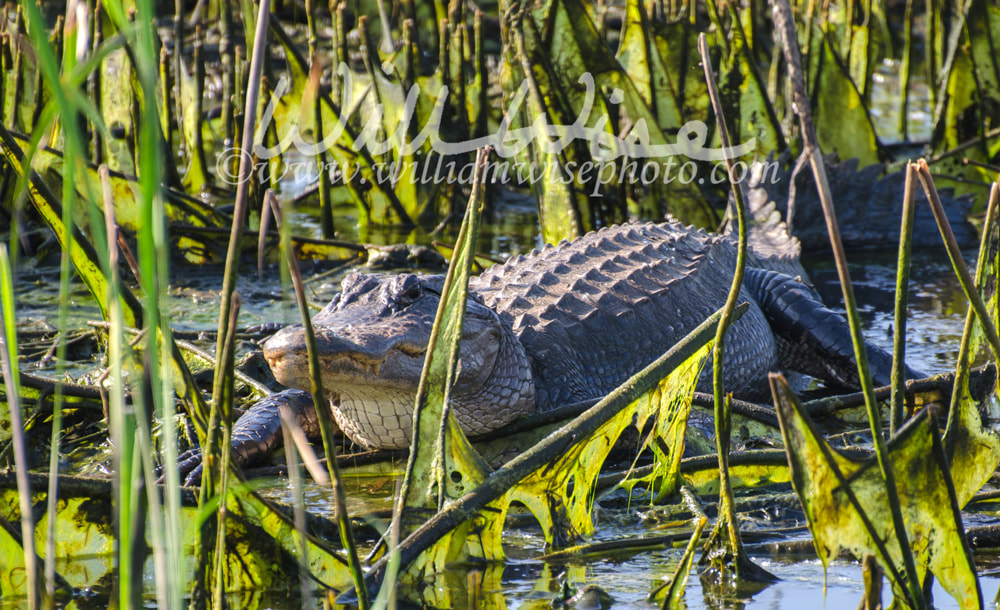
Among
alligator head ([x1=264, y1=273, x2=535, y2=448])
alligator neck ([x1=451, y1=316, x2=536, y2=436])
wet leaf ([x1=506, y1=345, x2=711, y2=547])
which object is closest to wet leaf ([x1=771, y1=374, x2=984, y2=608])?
wet leaf ([x1=506, y1=345, x2=711, y2=547])

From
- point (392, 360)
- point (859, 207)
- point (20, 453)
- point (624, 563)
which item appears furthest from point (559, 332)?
point (859, 207)

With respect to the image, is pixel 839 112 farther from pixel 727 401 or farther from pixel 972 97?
pixel 727 401

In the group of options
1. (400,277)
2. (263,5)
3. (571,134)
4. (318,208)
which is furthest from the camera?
(318,208)

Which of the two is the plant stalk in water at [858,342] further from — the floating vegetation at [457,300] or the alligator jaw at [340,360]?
the alligator jaw at [340,360]

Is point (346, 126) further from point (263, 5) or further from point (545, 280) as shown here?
point (263, 5)

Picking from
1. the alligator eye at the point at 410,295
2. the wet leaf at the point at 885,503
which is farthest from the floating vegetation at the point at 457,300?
the alligator eye at the point at 410,295

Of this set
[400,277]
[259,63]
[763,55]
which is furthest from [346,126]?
[763,55]

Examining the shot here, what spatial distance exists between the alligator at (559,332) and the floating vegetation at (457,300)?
0.37 ft

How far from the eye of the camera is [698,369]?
1.86 meters

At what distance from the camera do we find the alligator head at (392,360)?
2379mm

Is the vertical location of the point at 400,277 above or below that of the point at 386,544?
above

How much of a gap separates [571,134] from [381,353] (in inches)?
108

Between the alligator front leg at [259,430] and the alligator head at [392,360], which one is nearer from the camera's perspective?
the alligator head at [392,360]

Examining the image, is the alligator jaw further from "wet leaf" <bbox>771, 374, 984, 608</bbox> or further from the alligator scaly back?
"wet leaf" <bbox>771, 374, 984, 608</bbox>
